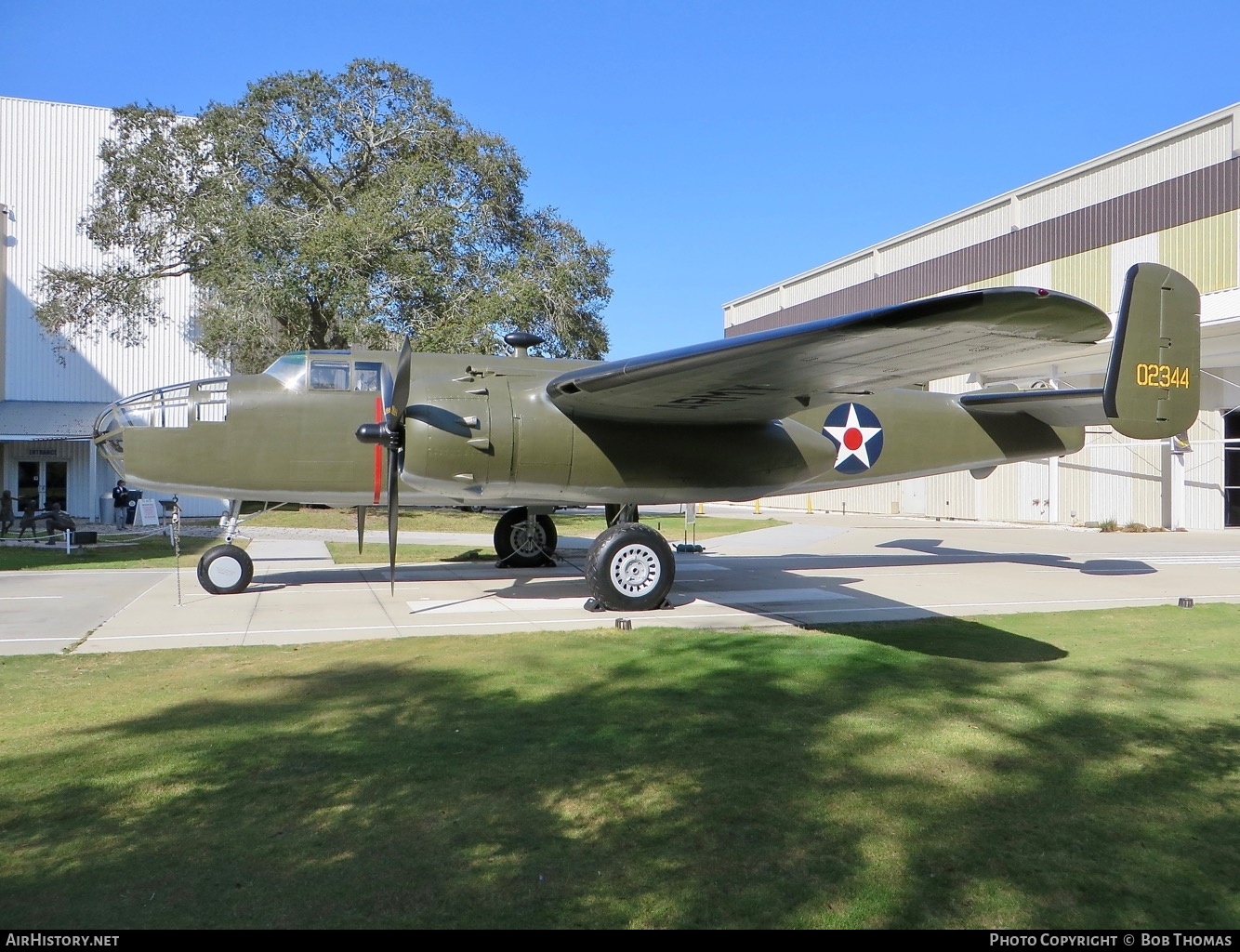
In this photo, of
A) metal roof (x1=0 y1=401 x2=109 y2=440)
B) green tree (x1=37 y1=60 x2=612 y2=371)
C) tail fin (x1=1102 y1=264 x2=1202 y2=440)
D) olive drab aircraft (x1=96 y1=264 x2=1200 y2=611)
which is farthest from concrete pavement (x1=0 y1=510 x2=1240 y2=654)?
metal roof (x1=0 y1=401 x2=109 y2=440)

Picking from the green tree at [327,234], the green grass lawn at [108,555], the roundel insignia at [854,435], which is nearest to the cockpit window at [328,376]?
the green grass lawn at [108,555]

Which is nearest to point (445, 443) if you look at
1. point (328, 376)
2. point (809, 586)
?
point (328, 376)

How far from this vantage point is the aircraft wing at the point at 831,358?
5613 mm

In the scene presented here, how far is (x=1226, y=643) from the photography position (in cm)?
890

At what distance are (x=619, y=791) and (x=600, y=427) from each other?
6386mm

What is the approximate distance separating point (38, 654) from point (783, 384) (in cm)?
753

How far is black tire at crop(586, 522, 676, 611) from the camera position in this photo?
10945 millimetres

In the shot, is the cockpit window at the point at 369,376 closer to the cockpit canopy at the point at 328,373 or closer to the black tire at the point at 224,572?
the cockpit canopy at the point at 328,373

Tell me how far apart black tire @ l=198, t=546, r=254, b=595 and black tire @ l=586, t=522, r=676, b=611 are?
5.09 meters

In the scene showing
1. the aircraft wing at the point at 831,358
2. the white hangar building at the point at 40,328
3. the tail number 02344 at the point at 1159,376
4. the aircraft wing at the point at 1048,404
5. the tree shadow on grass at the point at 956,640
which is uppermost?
the white hangar building at the point at 40,328

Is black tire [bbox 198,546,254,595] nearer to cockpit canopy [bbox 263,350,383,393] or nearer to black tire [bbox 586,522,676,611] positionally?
cockpit canopy [bbox 263,350,383,393]

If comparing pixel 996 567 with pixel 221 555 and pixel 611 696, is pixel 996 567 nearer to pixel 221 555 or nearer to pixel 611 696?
pixel 611 696

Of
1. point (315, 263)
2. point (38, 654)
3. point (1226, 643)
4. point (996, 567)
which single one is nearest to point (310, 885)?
point (38, 654)

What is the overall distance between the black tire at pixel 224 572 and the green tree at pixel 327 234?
41.3ft
